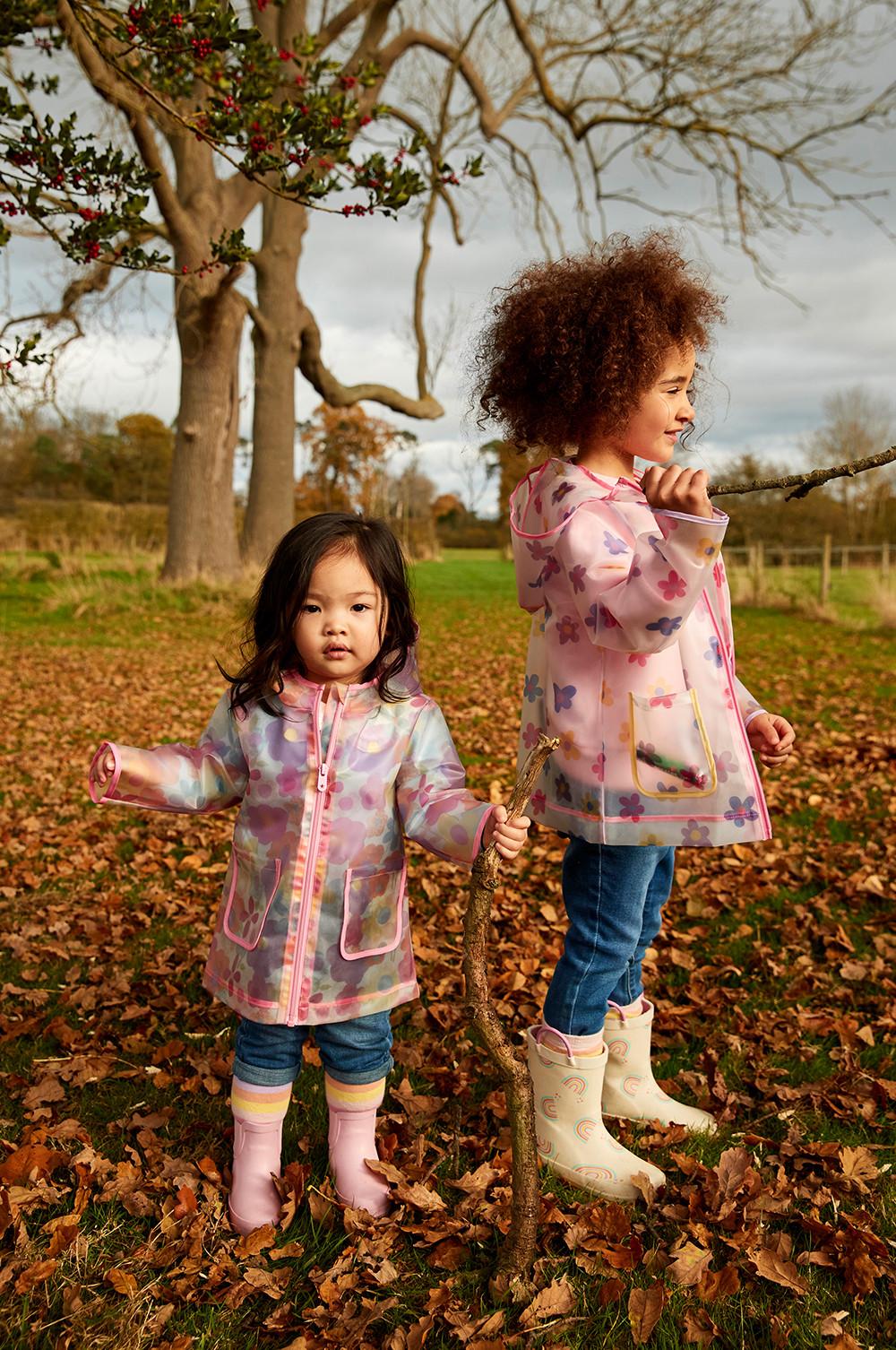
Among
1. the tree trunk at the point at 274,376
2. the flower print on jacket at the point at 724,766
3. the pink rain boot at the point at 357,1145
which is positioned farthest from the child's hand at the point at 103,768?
the tree trunk at the point at 274,376

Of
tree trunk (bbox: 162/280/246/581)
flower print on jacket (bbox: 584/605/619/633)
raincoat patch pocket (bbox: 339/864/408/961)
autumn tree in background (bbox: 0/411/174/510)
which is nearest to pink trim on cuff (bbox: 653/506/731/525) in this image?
flower print on jacket (bbox: 584/605/619/633)

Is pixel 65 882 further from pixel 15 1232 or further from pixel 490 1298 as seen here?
pixel 490 1298

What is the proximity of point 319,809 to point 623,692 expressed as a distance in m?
0.72

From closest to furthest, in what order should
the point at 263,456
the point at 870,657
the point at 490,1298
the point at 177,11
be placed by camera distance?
1. the point at 490,1298
2. the point at 177,11
3. the point at 870,657
4. the point at 263,456

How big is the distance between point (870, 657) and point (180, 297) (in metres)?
10.6

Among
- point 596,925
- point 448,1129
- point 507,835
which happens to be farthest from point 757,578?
point 507,835

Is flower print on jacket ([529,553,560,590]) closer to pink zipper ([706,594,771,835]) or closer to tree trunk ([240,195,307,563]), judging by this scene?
pink zipper ([706,594,771,835])

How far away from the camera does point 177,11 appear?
2.50 m

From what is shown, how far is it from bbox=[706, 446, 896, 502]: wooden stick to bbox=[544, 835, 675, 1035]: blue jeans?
2.84 feet

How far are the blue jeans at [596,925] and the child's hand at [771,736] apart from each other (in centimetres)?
37

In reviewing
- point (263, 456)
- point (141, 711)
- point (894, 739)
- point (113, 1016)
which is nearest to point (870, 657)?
point (894, 739)

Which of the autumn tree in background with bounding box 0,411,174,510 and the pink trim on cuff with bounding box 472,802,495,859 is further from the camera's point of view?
the autumn tree in background with bounding box 0,411,174,510

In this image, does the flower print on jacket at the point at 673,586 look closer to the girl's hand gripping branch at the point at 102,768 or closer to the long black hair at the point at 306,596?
the long black hair at the point at 306,596

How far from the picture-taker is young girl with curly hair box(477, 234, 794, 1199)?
217 cm
